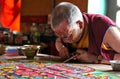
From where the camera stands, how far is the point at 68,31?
1444mm

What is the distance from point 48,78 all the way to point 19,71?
18cm

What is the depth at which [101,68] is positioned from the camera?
135cm

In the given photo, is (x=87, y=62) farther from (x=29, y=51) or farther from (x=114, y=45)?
(x=29, y=51)

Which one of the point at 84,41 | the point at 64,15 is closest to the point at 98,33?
the point at 84,41

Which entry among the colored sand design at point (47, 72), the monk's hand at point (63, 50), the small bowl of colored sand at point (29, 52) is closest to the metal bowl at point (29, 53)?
the small bowl of colored sand at point (29, 52)

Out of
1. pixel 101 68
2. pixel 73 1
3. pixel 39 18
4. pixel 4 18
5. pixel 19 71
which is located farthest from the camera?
pixel 4 18

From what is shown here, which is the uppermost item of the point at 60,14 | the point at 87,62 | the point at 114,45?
the point at 60,14

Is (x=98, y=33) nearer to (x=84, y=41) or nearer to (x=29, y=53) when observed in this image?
(x=84, y=41)

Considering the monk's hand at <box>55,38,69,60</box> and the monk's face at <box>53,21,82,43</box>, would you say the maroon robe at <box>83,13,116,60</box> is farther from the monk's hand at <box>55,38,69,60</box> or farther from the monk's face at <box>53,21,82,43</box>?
the monk's hand at <box>55,38,69,60</box>

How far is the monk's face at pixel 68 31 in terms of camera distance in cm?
143

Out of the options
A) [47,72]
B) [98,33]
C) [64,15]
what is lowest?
[47,72]

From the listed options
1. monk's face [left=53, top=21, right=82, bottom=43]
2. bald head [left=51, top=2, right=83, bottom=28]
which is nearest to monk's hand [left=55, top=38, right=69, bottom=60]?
monk's face [left=53, top=21, right=82, bottom=43]

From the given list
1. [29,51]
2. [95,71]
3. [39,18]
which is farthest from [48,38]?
[95,71]

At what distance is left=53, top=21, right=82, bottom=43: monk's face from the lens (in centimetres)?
143
